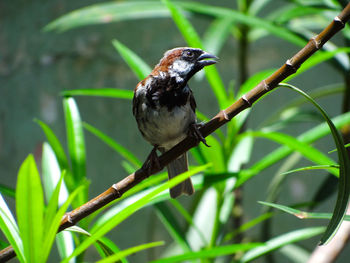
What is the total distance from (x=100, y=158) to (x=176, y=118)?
1.63m

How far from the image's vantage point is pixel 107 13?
1588mm

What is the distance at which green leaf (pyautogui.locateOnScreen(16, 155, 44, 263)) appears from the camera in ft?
2.07

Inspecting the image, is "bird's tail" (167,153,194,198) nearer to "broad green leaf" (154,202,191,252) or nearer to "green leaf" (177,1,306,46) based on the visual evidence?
"broad green leaf" (154,202,191,252)

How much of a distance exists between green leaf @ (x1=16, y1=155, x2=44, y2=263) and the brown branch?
5 cm

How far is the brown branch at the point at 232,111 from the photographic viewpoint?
2.11ft

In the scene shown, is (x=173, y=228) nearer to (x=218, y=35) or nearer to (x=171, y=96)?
(x=171, y=96)

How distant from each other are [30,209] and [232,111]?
0.36m

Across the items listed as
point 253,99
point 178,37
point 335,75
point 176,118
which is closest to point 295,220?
point 335,75

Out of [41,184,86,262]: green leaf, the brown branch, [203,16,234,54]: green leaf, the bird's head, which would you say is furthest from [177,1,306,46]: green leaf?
[41,184,86,262]: green leaf

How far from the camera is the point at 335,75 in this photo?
2561mm

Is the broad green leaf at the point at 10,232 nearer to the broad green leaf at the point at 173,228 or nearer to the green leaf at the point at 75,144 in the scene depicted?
the green leaf at the point at 75,144

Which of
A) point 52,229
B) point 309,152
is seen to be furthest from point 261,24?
point 52,229

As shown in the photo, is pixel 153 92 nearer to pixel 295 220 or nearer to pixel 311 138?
pixel 311 138

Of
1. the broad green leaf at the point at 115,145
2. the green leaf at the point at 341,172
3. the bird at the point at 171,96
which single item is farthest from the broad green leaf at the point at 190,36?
the green leaf at the point at 341,172
